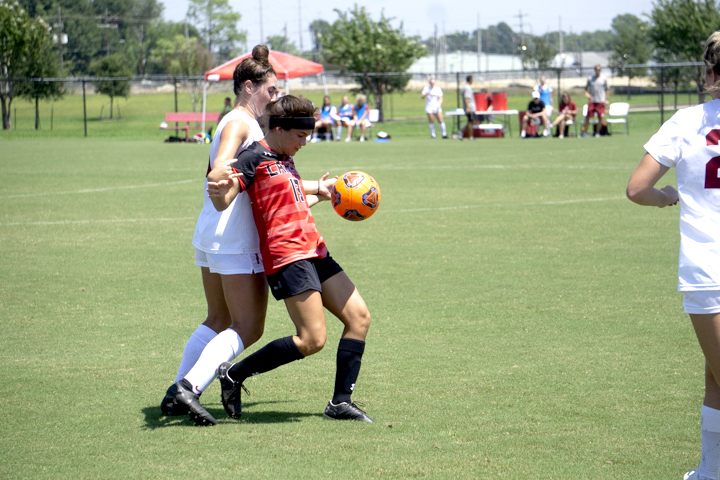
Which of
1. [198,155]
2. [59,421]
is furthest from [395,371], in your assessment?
[198,155]

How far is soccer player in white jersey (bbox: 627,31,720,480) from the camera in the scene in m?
3.10

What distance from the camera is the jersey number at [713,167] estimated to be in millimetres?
3105

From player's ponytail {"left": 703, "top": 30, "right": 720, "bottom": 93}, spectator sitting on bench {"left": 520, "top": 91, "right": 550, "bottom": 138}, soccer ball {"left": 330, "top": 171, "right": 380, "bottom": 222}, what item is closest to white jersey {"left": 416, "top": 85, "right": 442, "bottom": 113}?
spectator sitting on bench {"left": 520, "top": 91, "right": 550, "bottom": 138}

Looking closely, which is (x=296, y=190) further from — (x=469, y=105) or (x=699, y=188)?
(x=469, y=105)

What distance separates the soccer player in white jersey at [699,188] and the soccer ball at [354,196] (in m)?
1.76

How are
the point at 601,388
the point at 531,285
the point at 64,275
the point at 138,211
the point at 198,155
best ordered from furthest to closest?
1. the point at 198,155
2. the point at 138,211
3. the point at 64,275
4. the point at 531,285
5. the point at 601,388

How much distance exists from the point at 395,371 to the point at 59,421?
209 centimetres

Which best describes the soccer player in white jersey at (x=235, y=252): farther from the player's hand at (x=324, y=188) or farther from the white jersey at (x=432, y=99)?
the white jersey at (x=432, y=99)

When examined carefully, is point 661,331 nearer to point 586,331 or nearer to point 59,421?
point 586,331

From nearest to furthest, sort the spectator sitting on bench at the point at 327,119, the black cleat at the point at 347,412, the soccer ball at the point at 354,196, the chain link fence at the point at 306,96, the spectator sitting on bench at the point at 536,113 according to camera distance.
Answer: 1. the black cleat at the point at 347,412
2. the soccer ball at the point at 354,196
3. the spectator sitting on bench at the point at 536,113
4. the spectator sitting on bench at the point at 327,119
5. the chain link fence at the point at 306,96

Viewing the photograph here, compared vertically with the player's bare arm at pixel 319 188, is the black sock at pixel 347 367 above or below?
below

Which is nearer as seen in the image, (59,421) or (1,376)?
(59,421)

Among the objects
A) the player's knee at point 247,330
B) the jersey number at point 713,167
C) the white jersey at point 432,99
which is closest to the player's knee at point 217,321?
the player's knee at point 247,330

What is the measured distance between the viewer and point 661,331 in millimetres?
6059
